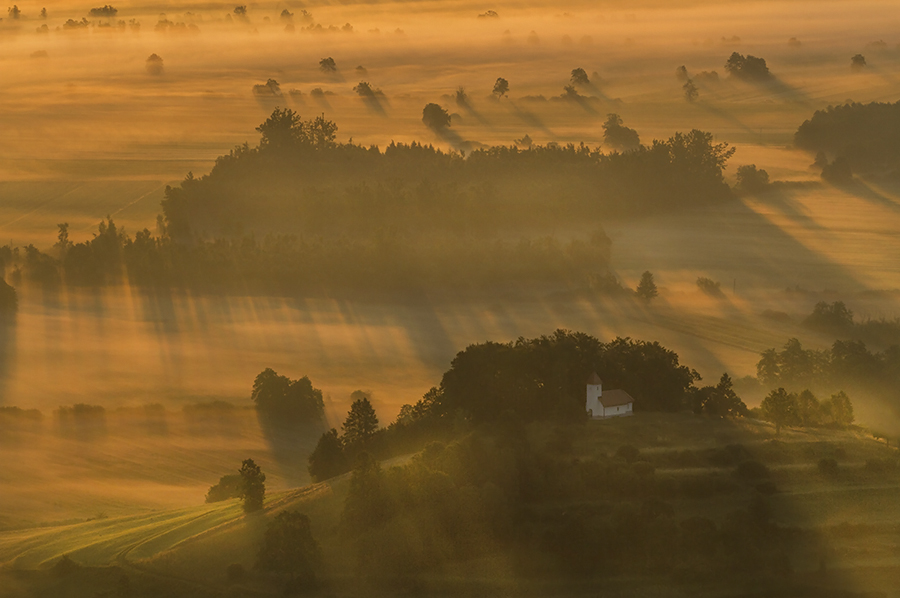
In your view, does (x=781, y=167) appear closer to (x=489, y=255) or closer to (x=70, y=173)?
(x=489, y=255)

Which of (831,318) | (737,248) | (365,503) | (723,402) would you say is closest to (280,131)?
(737,248)

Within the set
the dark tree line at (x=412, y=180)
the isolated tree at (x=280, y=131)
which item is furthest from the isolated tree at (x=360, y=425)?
the isolated tree at (x=280, y=131)

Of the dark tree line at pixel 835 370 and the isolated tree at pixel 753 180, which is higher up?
the isolated tree at pixel 753 180

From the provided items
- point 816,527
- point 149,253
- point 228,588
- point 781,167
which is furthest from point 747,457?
point 781,167

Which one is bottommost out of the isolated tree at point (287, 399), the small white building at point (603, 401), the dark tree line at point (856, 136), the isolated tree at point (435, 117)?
the small white building at point (603, 401)

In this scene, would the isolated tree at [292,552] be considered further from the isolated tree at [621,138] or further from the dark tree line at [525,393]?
the isolated tree at [621,138]

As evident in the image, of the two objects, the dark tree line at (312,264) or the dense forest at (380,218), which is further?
the dense forest at (380,218)
